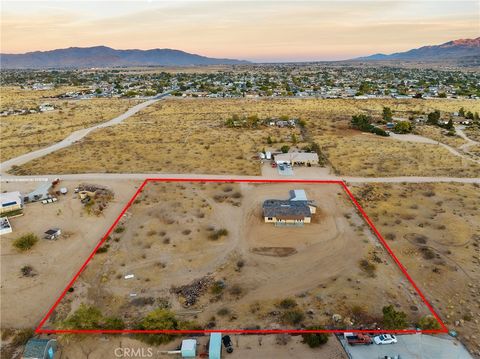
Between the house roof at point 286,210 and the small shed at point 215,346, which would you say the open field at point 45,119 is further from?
the small shed at point 215,346

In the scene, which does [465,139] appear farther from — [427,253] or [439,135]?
[427,253]

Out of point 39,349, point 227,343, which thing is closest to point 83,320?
point 39,349

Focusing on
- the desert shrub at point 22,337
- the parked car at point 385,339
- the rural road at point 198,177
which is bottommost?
the desert shrub at point 22,337

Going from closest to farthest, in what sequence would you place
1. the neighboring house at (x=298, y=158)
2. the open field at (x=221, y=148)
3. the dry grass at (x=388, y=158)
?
1. the dry grass at (x=388, y=158)
2. the open field at (x=221, y=148)
3. the neighboring house at (x=298, y=158)

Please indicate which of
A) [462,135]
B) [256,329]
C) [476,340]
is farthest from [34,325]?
[462,135]

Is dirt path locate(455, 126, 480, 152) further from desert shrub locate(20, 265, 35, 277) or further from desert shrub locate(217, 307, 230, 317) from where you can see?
desert shrub locate(20, 265, 35, 277)

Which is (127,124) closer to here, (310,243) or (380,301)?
(310,243)

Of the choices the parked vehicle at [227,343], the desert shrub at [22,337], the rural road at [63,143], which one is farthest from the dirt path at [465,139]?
the rural road at [63,143]
